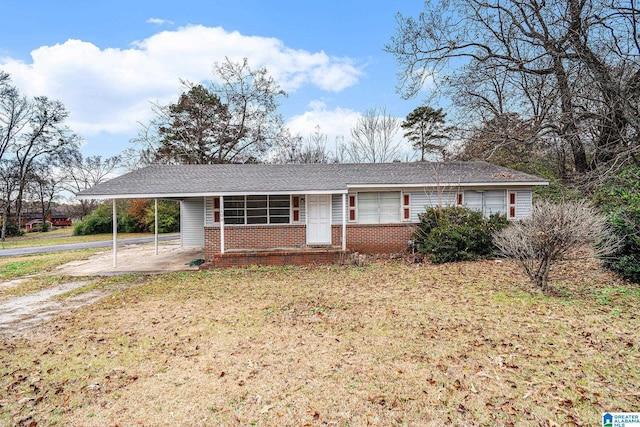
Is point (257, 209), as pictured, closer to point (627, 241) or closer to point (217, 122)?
point (627, 241)

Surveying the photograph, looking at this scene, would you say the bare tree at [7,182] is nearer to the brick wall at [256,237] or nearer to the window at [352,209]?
the brick wall at [256,237]

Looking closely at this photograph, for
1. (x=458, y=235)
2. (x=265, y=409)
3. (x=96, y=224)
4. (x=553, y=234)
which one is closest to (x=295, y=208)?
(x=458, y=235)

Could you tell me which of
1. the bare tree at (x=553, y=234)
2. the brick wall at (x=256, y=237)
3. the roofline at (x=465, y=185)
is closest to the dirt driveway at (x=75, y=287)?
the brick wall at (x=256, y=237)

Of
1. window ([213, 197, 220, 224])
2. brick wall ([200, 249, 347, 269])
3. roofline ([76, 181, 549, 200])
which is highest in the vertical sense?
roofline ([76, 181, 549, 200])

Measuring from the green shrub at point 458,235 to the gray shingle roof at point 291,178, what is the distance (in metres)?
1.63

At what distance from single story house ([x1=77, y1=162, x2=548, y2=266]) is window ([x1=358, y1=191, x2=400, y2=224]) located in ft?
0.13

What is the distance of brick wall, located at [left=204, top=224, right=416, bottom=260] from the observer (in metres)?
12.4

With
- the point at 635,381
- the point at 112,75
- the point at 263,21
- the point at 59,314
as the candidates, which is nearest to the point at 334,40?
the point at 263,21

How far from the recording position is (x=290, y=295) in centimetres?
738

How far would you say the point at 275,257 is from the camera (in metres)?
11.2

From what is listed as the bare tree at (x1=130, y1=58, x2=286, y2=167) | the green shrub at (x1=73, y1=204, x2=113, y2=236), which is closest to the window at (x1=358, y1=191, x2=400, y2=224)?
the bare tree at (x1=130, y1=58, x2=286, y2=167)

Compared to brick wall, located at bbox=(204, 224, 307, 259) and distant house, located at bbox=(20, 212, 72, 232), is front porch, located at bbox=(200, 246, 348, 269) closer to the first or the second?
brick wall, located at bbox=(204, 224, 307, 259)

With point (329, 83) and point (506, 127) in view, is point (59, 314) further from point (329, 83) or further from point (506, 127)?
point (329, 83)

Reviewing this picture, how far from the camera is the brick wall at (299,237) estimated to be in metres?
12.4
